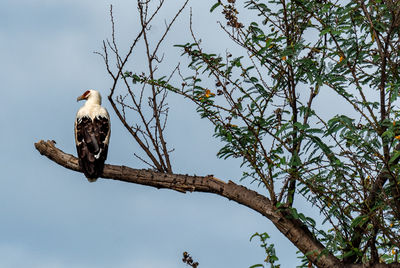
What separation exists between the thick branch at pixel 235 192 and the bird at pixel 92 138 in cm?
17

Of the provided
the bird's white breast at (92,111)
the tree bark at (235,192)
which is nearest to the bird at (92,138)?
the bird's white breast at (92,111)

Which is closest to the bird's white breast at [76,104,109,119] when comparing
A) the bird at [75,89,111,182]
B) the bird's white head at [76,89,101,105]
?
the bird at [75,89,111,182]

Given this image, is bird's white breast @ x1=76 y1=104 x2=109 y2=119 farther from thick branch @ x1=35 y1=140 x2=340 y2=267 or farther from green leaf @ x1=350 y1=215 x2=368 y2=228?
green leaf @ x1=350 y1=215 x2=368 y2=228

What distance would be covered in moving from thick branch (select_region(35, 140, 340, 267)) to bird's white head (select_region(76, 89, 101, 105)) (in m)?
1.62

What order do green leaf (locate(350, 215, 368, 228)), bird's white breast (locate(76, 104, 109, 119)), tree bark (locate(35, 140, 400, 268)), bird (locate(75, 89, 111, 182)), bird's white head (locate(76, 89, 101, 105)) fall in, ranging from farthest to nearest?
1. bird's white head (locate(76, 89, 101, 105))
2. bird's white breast (locate(76, 104, 109, 119))
3. bird (locate(75, 89, 111, 182))
4. tree bark (locate(35, 140, 400, 268))
5. green leaf (locate(350, 215, 368, 228))

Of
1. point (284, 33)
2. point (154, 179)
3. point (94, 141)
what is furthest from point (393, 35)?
point (94, 141)

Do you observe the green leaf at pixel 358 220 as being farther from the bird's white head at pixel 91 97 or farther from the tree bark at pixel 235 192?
the bird's white head at pixel 91 97

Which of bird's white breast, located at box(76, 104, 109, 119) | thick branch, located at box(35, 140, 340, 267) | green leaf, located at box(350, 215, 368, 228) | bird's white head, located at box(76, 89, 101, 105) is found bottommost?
green leaf, located at box(350, 215, 368, 228)

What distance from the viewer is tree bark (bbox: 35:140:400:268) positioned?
6.77 metres

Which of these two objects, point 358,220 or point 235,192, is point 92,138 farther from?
point 358,220

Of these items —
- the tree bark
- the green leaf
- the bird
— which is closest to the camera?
the green leaf

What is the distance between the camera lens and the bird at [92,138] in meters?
7.55

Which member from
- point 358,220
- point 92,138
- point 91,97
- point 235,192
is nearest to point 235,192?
point 235,192

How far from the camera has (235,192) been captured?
7.21 meters
